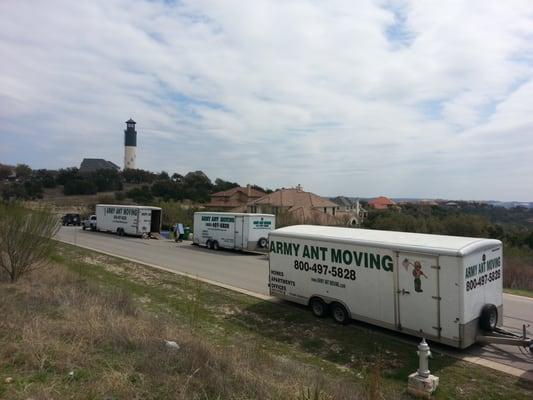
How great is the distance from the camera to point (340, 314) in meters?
11.1

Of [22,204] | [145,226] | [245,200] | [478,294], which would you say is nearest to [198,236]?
[145,226]

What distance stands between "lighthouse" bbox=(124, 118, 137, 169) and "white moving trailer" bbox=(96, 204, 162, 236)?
362ft

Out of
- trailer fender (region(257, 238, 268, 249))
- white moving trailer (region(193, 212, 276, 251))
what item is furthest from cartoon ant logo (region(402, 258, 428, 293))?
trailer fender (region(257, 238, 268, 249))

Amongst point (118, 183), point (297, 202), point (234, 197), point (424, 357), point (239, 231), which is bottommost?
point (424, 357)

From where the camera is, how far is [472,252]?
29.1ft

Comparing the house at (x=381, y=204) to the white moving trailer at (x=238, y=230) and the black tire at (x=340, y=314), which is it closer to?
the white moving trailer at (x=238, y=230)

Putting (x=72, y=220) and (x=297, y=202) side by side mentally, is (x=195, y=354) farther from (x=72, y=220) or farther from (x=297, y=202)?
(x=297, y=202)

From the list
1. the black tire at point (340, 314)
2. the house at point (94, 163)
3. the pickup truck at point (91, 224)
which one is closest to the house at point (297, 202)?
the pickup truck at point (91, 224)

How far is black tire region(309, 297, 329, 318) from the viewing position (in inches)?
450

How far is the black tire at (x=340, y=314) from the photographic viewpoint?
10891mm

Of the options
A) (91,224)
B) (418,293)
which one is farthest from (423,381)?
(91,224)

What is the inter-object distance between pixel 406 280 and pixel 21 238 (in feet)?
40.4

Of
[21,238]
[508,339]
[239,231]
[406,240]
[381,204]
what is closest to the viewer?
[508,339]

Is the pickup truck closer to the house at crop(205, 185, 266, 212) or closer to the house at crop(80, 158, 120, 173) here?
the house at crop(205, 185, 266, 212)
